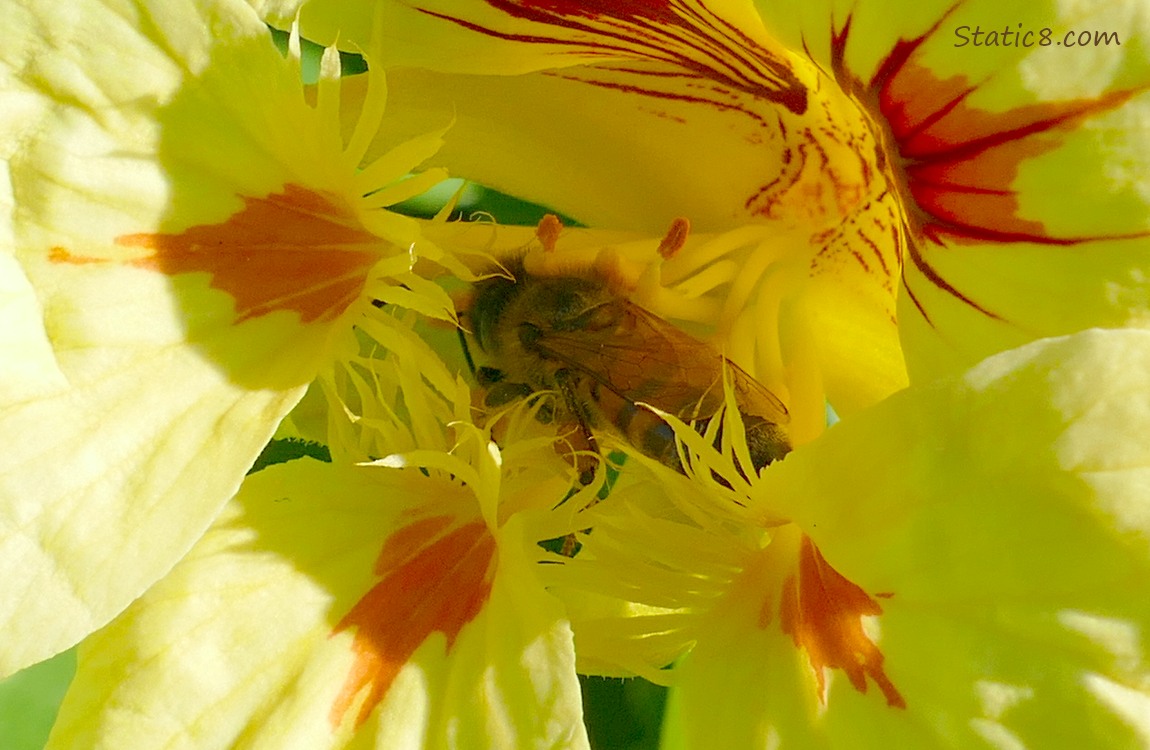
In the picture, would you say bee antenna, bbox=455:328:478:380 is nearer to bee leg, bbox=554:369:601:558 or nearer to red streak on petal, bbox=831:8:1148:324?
bee leg, bbox=554:369:601:558

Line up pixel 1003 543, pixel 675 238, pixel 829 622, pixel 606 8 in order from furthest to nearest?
pixel 675 238
pixel 606 8
pixel 829 622
pixel 1003 543

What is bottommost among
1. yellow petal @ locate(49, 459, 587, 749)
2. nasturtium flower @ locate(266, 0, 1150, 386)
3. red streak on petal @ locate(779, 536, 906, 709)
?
yellow petal @ locate(49, 459, 587, 749)

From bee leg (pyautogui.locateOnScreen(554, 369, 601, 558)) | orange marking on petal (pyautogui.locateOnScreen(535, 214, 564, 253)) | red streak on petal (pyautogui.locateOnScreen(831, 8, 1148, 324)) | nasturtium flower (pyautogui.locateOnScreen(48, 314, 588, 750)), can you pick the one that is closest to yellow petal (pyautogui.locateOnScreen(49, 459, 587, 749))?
nasturtium flower (pyautogui.locateOnScreen(48, 314, 588, 750))

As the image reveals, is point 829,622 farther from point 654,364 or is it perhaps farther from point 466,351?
point 466,351

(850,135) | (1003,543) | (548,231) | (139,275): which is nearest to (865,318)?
(850,135)

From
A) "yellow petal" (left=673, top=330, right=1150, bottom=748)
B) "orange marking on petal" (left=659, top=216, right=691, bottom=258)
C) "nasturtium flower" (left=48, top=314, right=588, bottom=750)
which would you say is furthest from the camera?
"orange marking on petal" (left=659, top=216, right=691, bottom=258)

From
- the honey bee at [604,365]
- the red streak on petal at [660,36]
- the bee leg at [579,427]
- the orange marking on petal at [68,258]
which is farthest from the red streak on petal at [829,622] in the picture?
the orange marking on petal at [68,258]
